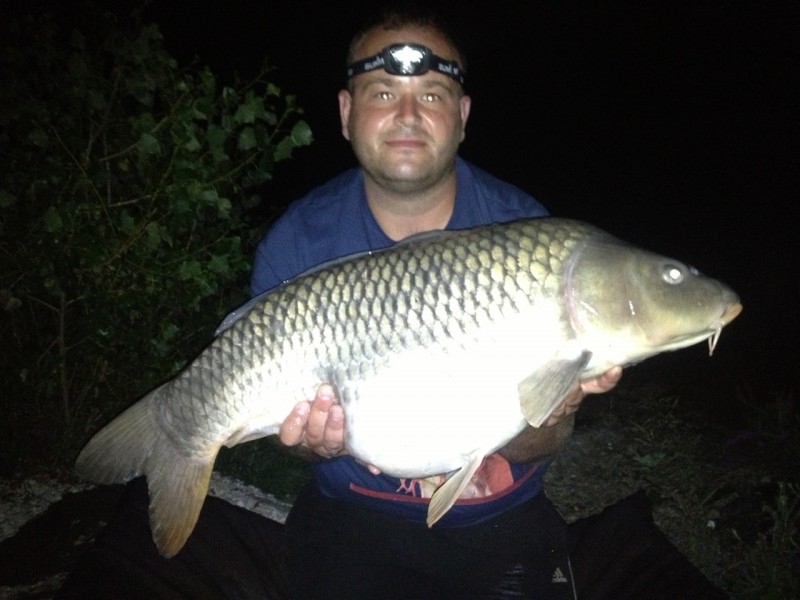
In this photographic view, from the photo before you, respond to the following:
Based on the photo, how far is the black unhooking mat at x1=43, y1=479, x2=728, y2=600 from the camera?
1.83 meters

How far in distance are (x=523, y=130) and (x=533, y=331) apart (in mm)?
19072

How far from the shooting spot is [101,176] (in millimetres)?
2242

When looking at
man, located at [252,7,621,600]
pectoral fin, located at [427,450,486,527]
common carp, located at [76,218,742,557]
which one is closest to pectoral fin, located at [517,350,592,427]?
common carp, located at [76,218,742,557]

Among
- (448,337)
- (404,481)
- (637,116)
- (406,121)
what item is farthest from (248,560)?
(637,116)

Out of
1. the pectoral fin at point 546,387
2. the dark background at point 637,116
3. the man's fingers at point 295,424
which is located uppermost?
the pectoral fin at point 546,387

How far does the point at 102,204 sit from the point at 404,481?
140 cm

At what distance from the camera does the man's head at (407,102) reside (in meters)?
1.80

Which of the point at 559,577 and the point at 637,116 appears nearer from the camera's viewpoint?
the point at 559,577

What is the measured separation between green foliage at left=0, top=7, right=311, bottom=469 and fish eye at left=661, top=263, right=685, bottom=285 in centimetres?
130

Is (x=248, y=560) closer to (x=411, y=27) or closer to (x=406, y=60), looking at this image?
(x=406, y=60)

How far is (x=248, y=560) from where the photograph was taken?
2.05 m

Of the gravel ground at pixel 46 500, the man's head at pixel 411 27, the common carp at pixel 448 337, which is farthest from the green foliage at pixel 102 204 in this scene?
the common carp at pixel 448 337

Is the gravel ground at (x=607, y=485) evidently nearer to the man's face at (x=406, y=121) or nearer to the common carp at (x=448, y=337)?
the common carp at (x=448, y=337)

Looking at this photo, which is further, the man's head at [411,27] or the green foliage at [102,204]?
the green foliage at [102,204]
